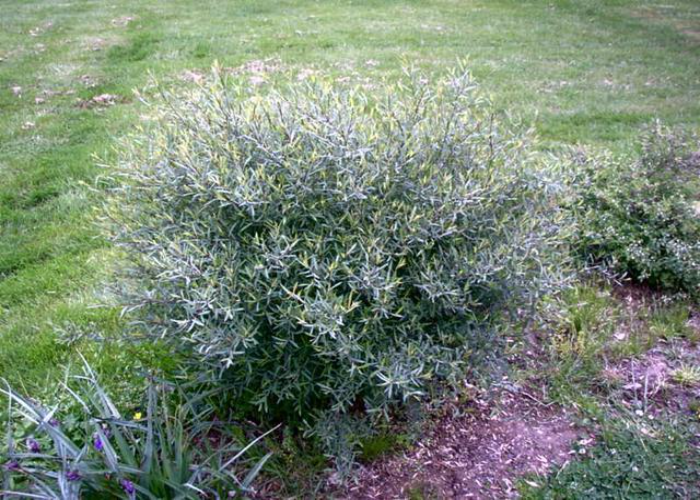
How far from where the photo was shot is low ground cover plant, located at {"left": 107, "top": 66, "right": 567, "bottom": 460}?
8.04 ft

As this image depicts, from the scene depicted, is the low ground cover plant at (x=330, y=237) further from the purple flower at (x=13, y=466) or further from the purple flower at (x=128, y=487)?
the purple flower at (x=13, y=466)

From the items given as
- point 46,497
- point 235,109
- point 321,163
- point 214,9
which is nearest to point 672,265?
point 321,163

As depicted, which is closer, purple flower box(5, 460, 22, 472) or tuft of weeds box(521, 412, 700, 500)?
purple flower box(5, 460, 22, 472)

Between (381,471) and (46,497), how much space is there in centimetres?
149

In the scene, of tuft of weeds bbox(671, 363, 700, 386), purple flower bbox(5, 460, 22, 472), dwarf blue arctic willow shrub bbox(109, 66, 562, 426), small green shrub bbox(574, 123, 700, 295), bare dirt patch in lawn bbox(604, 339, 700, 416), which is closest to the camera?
purple flower bbox(5, 460, 22, 472)

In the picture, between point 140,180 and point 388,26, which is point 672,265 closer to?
point 140,180

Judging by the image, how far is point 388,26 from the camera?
12.2 m

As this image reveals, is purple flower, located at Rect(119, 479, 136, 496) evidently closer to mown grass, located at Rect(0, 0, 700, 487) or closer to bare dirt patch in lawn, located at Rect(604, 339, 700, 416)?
mown grass, located at Rect(0, 0, 700, 487)

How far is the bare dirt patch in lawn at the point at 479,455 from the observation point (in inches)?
112

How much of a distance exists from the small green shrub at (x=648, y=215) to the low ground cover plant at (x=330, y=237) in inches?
61.9

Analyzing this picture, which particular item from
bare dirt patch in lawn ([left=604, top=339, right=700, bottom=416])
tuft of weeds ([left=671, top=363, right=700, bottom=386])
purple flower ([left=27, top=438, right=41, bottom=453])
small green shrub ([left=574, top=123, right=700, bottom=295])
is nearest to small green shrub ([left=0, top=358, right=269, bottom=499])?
purple flower ([left=27, top=438, right=41, bottom=453])

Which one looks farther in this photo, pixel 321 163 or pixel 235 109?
pixel 235 109

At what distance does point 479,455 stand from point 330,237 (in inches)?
55.0

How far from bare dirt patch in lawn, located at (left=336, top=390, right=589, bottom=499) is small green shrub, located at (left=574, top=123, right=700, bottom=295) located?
136cm
